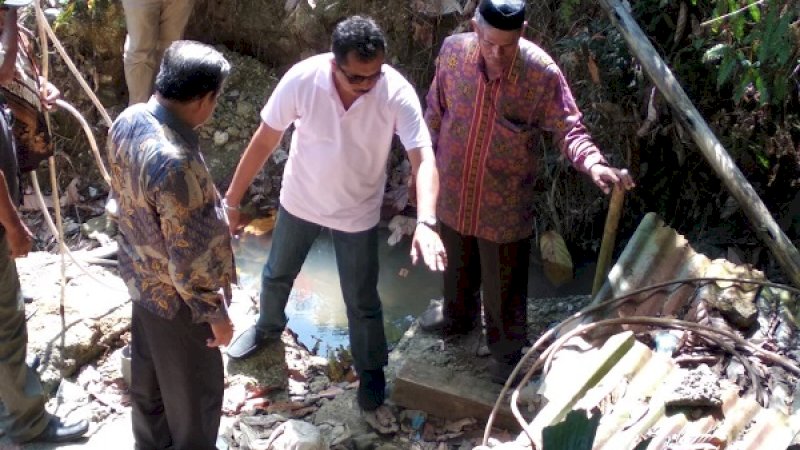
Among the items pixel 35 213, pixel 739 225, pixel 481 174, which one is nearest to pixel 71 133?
pixel 35 213

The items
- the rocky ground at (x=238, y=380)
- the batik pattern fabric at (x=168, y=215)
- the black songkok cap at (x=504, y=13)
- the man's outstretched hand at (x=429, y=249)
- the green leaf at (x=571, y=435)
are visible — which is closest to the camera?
the green leaf at (x=571, y=435)

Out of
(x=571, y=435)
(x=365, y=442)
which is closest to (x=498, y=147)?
(x=365, y=442)

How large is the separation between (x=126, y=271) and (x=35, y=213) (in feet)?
13.0

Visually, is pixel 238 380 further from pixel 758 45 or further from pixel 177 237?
pixel 758 45

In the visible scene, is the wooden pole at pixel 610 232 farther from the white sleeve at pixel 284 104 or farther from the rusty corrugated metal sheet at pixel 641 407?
the white sleeve at pixel 284 104

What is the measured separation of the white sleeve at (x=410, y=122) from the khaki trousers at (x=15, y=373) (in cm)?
162

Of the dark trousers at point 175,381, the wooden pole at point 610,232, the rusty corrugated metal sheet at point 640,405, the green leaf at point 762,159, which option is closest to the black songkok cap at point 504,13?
the wooden pole at point 610,232

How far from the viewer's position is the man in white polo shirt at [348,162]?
323cm

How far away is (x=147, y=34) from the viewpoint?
19.4 ft

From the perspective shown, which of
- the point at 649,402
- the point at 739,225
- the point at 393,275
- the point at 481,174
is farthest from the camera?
the point at 393,275

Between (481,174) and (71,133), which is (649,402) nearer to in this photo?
(481,174)

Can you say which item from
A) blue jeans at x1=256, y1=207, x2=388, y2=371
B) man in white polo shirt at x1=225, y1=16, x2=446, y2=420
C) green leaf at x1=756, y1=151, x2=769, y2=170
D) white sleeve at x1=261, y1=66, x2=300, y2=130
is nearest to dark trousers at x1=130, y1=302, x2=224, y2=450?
man in white polo shirt at x1=225, y1=16, x2=446, y2=420

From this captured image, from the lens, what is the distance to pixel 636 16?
17.8 ft

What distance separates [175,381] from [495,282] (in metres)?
1.50
